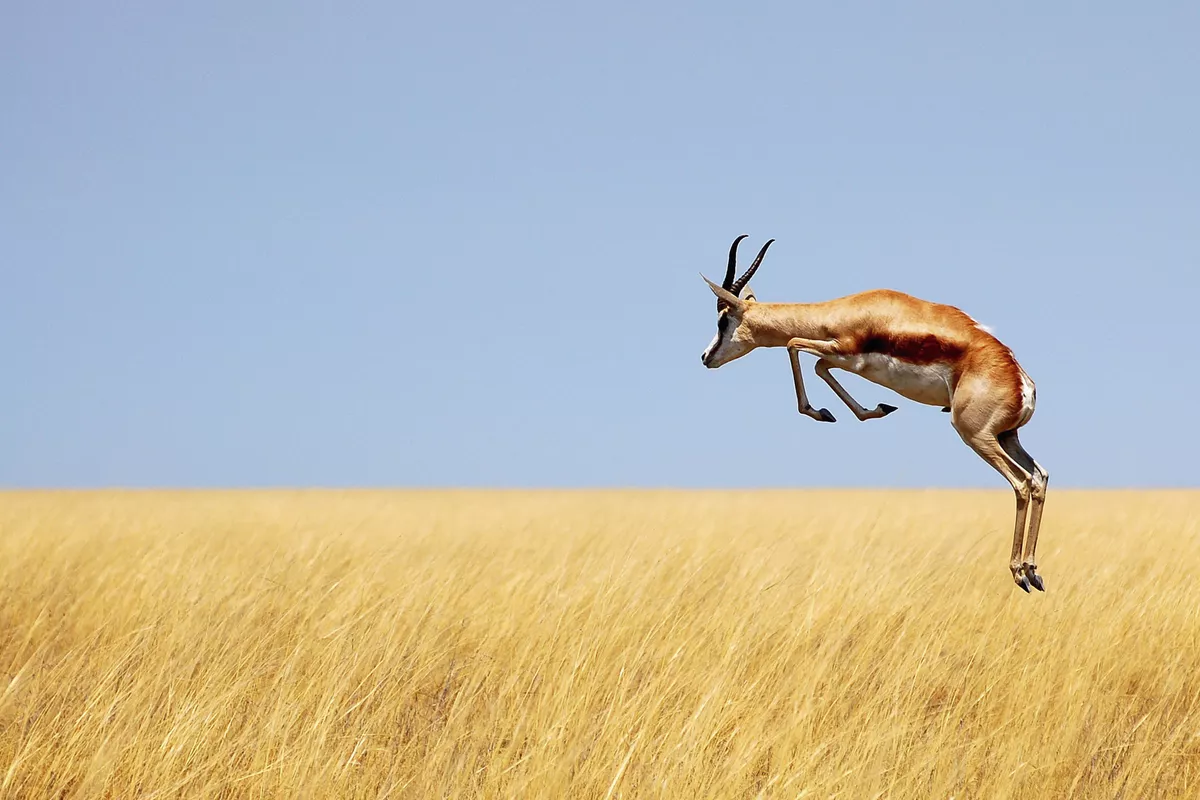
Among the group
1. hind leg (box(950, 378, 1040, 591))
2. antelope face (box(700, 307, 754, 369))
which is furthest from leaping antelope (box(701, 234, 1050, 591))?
antelope face (box(700, 307, 754, 369))

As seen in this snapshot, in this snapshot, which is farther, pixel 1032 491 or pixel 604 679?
pixel 604 679

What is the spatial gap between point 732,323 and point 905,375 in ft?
4.48

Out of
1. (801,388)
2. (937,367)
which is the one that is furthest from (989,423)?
(801,388)

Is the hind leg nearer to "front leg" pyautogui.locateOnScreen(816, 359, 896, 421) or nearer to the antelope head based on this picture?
"front leg" pyautogui.locateOnScreen(816, 359, 896, 421)

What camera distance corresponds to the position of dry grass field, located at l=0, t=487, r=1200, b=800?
17.3 ft

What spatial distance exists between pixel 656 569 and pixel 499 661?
258 centimetres

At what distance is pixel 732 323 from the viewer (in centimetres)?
745

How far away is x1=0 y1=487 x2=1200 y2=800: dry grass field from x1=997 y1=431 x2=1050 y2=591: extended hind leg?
868 millimetres

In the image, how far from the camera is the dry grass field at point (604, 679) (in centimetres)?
526

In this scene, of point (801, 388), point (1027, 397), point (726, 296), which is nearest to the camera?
point (1027, 397)

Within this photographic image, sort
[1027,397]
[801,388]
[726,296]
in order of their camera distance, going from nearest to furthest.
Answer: [1027,397] < [801,388] < [726,296]

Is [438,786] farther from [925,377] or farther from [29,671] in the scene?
[29,671]

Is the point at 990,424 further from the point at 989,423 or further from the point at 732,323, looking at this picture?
the point at 732,323

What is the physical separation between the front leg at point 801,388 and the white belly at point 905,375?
0.80 ft
